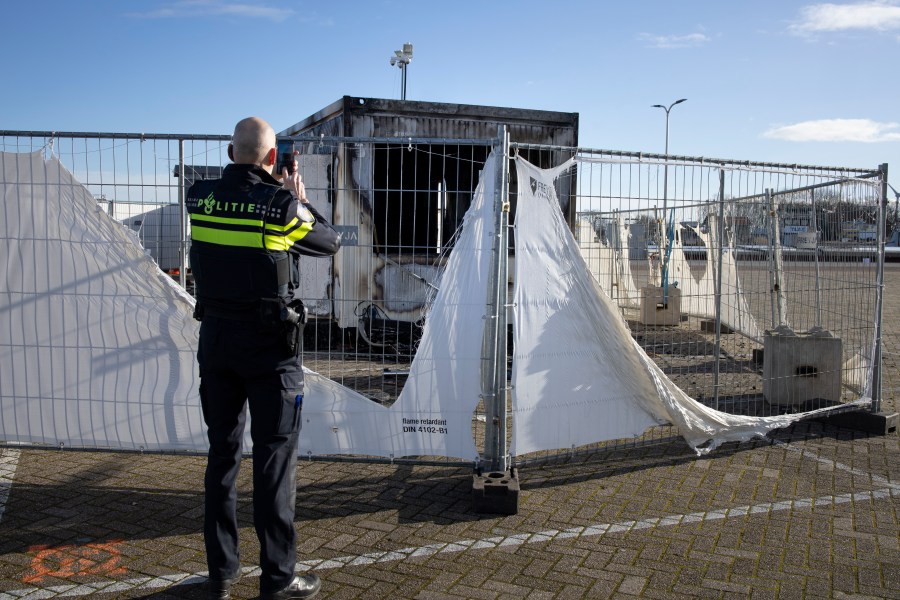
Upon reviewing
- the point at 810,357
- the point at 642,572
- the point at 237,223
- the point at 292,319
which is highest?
the point at 237,223

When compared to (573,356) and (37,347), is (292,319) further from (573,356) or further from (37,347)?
Result: (37,347)

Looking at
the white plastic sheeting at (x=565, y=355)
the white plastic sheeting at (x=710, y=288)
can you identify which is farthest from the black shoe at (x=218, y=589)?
the white plastic sheeting at (x=710, y=288)

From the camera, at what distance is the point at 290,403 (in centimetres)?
339

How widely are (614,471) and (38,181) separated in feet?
14.2

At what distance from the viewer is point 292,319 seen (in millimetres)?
3342

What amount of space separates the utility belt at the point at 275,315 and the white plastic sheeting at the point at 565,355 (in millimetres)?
1790

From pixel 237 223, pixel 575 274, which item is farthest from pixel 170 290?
pixel 575 274

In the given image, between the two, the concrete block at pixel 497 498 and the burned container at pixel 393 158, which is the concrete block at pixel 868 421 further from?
the burned container at pixel 393 158

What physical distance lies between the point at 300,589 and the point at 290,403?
2.78ft

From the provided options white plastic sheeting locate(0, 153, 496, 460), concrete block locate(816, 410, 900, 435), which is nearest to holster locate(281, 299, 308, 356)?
white plastic sheeting locate(0, 153, 496, 460)

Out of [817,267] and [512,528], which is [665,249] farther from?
[512,528]

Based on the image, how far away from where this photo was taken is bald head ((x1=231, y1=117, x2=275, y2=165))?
11.3ft

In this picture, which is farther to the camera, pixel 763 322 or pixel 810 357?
pixel 763 322

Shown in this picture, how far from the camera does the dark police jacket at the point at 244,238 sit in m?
3.29
